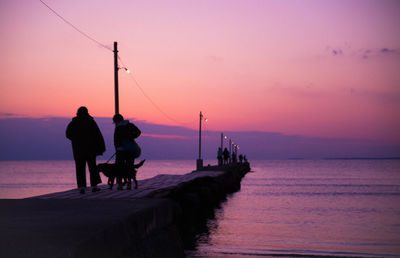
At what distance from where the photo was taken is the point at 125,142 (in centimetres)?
1206

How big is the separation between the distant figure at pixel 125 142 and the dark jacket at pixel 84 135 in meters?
0.73

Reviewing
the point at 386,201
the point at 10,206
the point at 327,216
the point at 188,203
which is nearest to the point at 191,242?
the point at 188,203

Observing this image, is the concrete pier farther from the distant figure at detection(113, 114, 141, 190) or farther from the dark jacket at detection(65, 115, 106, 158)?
the distant figure at detection(113, 114, 141, 190)

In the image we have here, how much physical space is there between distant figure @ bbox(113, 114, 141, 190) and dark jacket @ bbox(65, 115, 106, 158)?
728 mm

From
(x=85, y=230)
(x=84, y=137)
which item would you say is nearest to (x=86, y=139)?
(x=84, y=137)

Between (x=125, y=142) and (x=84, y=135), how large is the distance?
3.70 ft

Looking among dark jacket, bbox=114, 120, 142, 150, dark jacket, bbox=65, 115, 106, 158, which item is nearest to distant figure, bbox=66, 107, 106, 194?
dark jacket, bbox=65, 115, 106, 158

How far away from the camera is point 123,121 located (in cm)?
1198

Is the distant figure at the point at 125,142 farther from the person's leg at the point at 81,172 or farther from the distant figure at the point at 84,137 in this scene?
the person's leg at the point at 81,172

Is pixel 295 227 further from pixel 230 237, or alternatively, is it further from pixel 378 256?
pixel 378 256

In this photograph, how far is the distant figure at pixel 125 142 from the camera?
12.0 m

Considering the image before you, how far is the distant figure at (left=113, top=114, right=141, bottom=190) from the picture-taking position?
11969 mm

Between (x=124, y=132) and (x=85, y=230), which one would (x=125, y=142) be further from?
(x=85, y=230)

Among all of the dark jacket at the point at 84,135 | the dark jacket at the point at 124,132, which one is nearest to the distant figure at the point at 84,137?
the dark jacket at the point at 84,135
